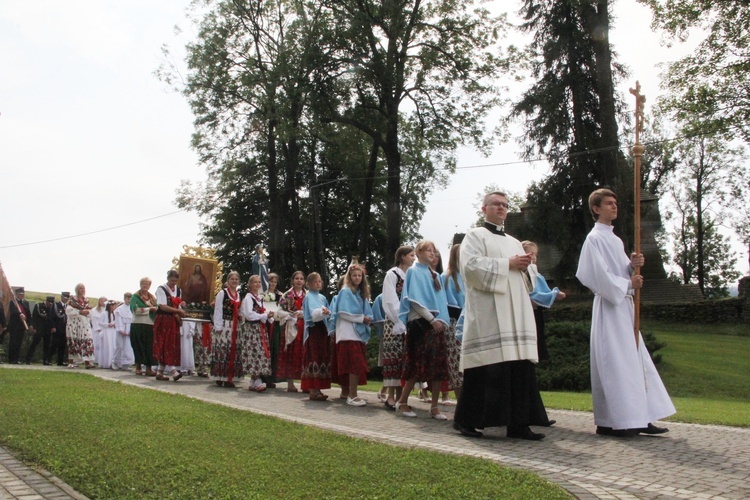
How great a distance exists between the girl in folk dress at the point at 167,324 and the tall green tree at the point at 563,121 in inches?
714

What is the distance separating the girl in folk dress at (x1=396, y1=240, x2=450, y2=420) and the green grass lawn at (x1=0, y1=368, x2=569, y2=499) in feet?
6.36

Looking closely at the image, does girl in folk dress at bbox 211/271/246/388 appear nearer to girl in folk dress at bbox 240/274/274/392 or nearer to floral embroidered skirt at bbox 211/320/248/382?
floral embroidered skirt at bbox 211/320/248/382

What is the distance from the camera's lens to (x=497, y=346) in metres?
7.82

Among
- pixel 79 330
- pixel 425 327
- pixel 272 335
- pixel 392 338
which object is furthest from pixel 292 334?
pixel 79 330

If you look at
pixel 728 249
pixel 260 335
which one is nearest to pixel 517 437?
pixel 260 335

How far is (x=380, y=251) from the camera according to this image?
4991cm

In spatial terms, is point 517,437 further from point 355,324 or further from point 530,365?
point 355,324

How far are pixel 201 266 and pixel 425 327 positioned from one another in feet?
36.0

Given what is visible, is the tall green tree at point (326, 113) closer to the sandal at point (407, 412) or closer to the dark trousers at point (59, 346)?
the dark trousers at point (59, 346)

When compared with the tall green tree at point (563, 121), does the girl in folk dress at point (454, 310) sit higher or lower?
lower

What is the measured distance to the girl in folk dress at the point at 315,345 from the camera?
1238 centimetres

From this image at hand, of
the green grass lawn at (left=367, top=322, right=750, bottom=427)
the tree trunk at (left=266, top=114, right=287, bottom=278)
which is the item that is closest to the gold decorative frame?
the green grass lawn at (left=367, top=322, right=750, bottom=427)

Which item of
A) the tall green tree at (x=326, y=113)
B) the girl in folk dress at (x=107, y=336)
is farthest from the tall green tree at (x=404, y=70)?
the girl in folk dress at (x=107, y=336)

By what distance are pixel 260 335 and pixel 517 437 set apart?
7.41 m
